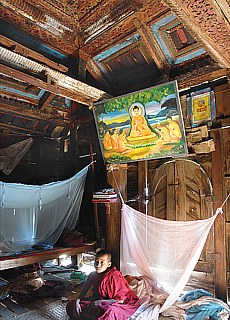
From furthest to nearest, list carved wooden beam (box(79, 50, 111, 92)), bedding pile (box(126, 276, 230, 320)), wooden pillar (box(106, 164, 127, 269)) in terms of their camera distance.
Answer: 1. carved wooden beam (box(79, 50, 111, 92))
2. wooden pillar (box(106, 164, 127, 269))
3. bedding pile (box(126, 276, 230, 320))

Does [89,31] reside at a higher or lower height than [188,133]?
higher

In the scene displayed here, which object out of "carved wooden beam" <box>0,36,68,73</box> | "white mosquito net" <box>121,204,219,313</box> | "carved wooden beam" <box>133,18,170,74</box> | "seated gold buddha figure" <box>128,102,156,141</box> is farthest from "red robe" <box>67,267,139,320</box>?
"carved wooden beam" <box>133,18,170,74</box>

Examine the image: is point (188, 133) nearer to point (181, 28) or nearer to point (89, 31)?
point (181, 28)

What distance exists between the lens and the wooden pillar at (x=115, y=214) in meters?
3.85

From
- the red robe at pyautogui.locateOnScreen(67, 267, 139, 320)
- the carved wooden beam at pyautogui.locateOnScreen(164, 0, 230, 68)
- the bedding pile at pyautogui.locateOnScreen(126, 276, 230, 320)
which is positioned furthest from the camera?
the bedding pile at pyautogui.locateOnScreen(126, 276, 230, 320)

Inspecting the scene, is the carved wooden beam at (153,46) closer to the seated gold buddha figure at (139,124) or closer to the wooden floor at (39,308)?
the seated gold buddha figure at (139,124)

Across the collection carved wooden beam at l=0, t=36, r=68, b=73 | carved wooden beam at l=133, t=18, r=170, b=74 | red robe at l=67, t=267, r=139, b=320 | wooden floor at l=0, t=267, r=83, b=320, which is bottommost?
wooden floor at l=0, t=267, r=83, b=320

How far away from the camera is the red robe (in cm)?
279

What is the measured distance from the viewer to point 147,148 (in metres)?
3.79

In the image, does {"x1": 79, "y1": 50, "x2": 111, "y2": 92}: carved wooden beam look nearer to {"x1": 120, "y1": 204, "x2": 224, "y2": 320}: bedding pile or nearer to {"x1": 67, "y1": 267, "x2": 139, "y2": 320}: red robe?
{"x1": 120, "y1": 204, "x2": 224, "y2": 320}: bedding pile

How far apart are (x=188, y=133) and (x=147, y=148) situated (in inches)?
26.7

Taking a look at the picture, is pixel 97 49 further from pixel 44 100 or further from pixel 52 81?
pixel 44 100

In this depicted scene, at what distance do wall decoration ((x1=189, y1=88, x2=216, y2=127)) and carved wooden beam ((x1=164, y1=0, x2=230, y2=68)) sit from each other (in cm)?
125

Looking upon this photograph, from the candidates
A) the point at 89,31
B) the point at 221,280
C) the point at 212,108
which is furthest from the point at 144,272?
the point at 89,31
